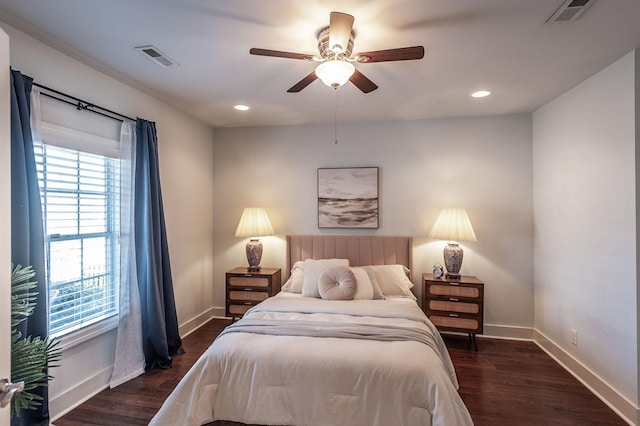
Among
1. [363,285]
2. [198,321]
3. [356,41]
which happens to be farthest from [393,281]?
[198,321]

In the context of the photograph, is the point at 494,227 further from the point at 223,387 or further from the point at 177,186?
the point at 177,186

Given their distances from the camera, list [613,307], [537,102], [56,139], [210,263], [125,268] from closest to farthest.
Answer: [56,139] < [613,307] < [125,268] < [537,102] < [210,263]

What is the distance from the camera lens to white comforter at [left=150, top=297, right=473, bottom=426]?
6.16ft

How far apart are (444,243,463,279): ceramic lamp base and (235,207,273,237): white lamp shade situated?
7.20ft

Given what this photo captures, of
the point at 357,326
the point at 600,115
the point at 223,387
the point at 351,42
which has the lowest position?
the point at 223,387

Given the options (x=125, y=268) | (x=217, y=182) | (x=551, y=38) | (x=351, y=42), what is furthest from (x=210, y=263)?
(x=551, y=38)

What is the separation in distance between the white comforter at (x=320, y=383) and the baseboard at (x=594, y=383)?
4.85ft

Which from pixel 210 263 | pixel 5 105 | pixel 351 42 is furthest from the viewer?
pixel 210 263

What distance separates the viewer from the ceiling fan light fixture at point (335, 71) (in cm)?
180

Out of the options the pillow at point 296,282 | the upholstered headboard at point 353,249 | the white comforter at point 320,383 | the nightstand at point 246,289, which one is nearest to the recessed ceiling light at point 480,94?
the upholstered headboard at point 353,249

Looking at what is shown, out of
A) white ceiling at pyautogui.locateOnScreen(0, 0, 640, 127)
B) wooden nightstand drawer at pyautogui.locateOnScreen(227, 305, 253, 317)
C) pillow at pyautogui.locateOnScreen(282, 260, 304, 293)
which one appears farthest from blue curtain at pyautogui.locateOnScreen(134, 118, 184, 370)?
pillow at pyautogui.locateOnScreen(282, 260, 304, 293)

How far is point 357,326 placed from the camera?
2.38 meters

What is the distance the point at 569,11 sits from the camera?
5.96ft

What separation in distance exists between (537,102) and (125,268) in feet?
14.6
